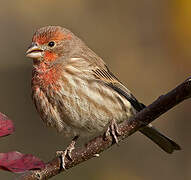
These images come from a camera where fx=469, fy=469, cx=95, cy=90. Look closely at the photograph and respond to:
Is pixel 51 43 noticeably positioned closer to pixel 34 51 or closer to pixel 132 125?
pixel 34 51

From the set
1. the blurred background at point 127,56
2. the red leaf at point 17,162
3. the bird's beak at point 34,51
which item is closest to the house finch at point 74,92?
the bird's beak at point 34,51

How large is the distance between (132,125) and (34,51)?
327cm

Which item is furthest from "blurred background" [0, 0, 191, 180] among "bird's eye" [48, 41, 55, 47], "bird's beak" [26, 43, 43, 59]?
"bird's beak" [26, 43, 43, 59]

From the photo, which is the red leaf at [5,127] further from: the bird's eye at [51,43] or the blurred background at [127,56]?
the blurred background at [127,56]

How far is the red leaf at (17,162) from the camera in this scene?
2.11 m

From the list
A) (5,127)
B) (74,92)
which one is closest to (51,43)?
(74,92)

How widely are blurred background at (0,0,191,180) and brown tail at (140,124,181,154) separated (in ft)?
3.30

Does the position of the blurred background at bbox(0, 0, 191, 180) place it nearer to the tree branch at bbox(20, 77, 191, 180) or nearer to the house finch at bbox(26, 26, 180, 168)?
the house finch at bbox(26, 26, 180, 168)

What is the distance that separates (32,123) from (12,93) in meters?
0.85

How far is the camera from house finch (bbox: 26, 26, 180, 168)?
5.83m

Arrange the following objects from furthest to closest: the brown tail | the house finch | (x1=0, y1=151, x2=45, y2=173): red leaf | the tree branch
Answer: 1. the house finch
2. the brown tail
3. the tree branch
4. (x1=0, y1=151, x2=45, y2=173): red leaf

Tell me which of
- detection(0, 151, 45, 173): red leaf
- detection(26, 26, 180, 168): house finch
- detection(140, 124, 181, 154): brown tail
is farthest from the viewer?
detection(26, 26, 180, 168): house finch

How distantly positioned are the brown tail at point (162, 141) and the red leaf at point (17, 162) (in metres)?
3.43

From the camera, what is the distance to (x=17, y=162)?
2215mm
